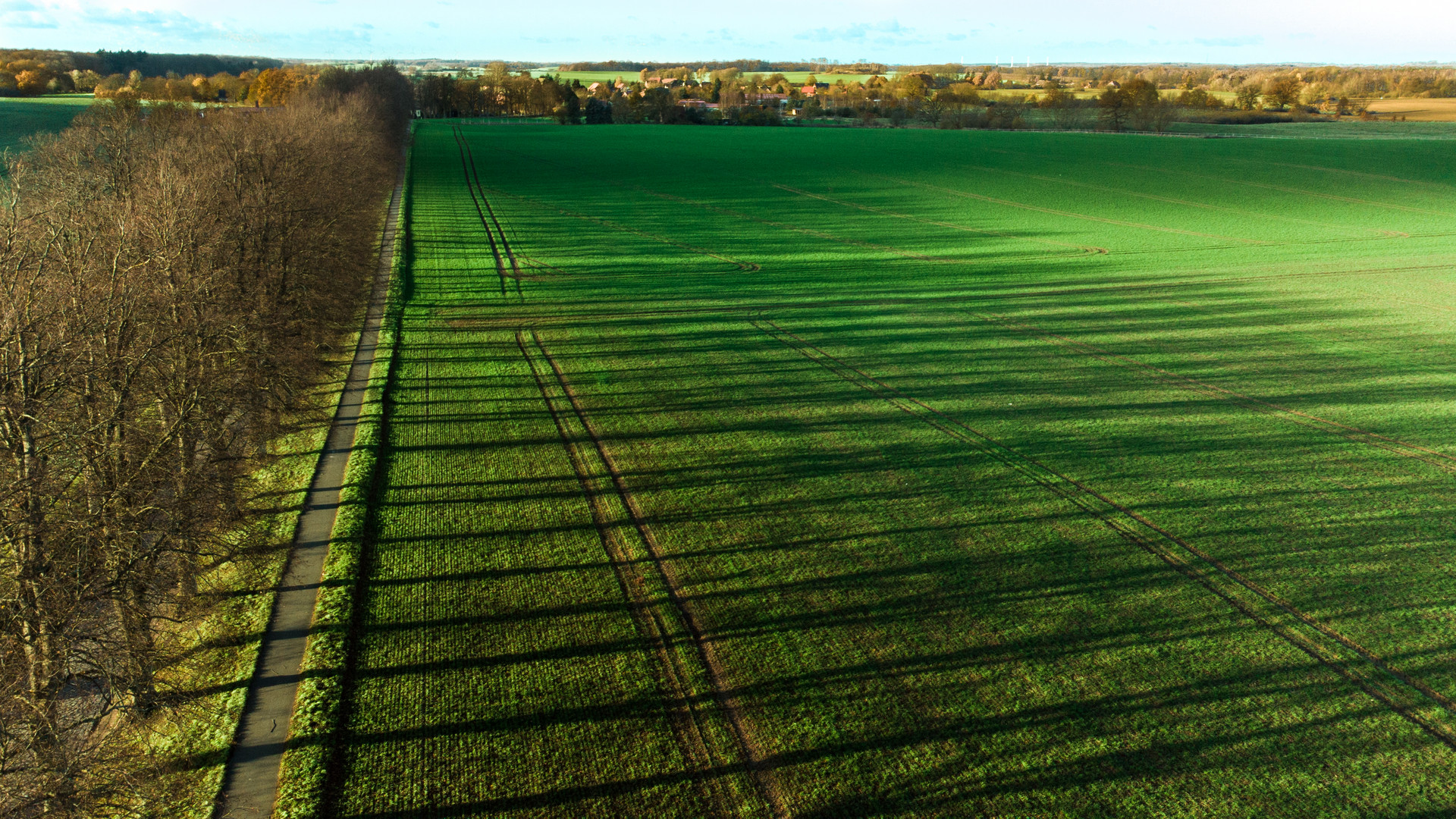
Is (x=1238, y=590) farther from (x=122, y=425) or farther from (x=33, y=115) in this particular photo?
(x=33, y=115)

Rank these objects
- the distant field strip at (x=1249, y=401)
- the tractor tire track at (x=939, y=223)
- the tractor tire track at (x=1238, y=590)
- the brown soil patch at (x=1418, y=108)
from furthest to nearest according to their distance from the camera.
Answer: the brown soil patch at (x=1418, y=108) → the tractor tire track at (x=939, y=223) → the distant field strip at (x=1249, y=401) → the tractor tire track at (x=1238, y=590)

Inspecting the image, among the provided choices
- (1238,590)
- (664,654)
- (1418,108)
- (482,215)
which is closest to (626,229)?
(482,215)

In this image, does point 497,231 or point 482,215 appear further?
point 482,215

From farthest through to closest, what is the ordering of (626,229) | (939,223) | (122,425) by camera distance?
1. (939,223)
2. (626,229)
3. (122,425)

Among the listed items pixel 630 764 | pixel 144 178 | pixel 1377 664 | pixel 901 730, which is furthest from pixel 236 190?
pixel 1377 664

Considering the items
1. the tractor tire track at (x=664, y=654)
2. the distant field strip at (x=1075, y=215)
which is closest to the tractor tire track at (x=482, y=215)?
the tractor tire track at (x=664, y=654)

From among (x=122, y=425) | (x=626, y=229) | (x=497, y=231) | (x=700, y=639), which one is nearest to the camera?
(x=122, y=425)

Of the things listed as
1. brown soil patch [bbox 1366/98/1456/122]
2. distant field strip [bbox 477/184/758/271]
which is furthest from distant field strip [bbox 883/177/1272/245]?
brown soil patch [bbox 1366/98/1456/122]

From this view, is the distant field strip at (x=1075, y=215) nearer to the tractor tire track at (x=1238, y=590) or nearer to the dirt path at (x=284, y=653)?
the tractor tire track at (x=1238, y=590)
